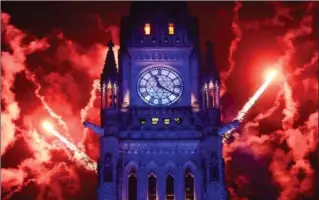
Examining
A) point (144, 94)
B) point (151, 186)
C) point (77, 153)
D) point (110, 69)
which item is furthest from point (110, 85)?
point (77, 153)

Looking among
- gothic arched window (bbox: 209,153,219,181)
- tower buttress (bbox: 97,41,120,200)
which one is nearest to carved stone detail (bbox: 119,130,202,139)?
tower buttress (bbox: 97,41,120,200)

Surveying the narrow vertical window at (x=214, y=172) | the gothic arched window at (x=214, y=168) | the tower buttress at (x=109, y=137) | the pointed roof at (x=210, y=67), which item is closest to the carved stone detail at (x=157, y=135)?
the tower buttress at (x=109, y=137)

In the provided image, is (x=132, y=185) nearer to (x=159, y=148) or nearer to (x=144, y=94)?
(x=159, y=148)

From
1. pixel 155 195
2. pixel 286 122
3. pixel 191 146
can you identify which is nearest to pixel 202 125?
pixel 191 146

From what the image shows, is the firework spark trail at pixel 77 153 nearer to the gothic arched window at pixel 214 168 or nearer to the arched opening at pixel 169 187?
the arched opening at pixel 169 187

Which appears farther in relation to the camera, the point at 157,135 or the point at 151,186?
the point at 157,135

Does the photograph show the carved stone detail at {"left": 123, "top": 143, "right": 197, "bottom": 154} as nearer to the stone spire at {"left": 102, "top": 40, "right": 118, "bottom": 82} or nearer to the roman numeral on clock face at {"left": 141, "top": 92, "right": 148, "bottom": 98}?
the roman numeral on clock face at {"left": 141, "top": 92, "right": 148, "bottom": 98}

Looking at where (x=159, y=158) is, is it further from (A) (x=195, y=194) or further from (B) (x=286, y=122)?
(B) (x=286, y=122)
